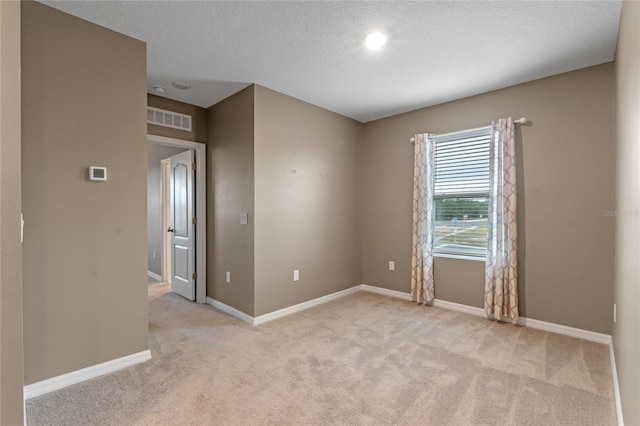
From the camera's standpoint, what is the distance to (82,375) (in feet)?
7.41

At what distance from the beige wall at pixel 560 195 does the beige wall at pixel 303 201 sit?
1401mm

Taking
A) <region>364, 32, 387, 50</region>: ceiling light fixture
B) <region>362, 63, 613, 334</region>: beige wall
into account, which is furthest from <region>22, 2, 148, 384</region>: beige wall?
<region>362, 63, 613, 334</region>: beige wall

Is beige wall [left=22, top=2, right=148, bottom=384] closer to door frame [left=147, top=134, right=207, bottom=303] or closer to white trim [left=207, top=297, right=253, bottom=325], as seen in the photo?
white trim [left=207, top=297, right=253, bottom=325]

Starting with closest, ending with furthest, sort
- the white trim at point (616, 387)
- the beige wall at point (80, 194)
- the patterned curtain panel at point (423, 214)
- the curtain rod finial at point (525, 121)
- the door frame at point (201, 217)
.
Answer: the white trim at point (616, 387) < the beige wall at point (80, 194) < the curtain rod finial at point (525, 121) < the patterned curtain panel at point (423, 214) < the door frame at point (201, 217)

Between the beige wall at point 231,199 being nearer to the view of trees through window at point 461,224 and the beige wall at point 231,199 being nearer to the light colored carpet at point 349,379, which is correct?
the light colored carpet at point 349,379

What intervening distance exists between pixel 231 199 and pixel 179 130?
1.13 metres

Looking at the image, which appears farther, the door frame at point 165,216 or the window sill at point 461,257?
the door frame at point 165,216

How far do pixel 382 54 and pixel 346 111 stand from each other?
1.63 m

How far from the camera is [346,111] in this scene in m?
4.37

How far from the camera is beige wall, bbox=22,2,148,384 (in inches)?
81.4

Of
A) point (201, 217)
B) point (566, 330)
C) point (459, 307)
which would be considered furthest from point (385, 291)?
point (201, 217)

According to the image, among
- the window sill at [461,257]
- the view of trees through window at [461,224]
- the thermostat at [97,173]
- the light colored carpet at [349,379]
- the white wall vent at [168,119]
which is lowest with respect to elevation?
the light colored carpet at [349,379]

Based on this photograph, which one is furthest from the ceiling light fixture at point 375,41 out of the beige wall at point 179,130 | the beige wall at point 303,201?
the beige wall at point 179,130

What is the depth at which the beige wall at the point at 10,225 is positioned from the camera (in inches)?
42.9
